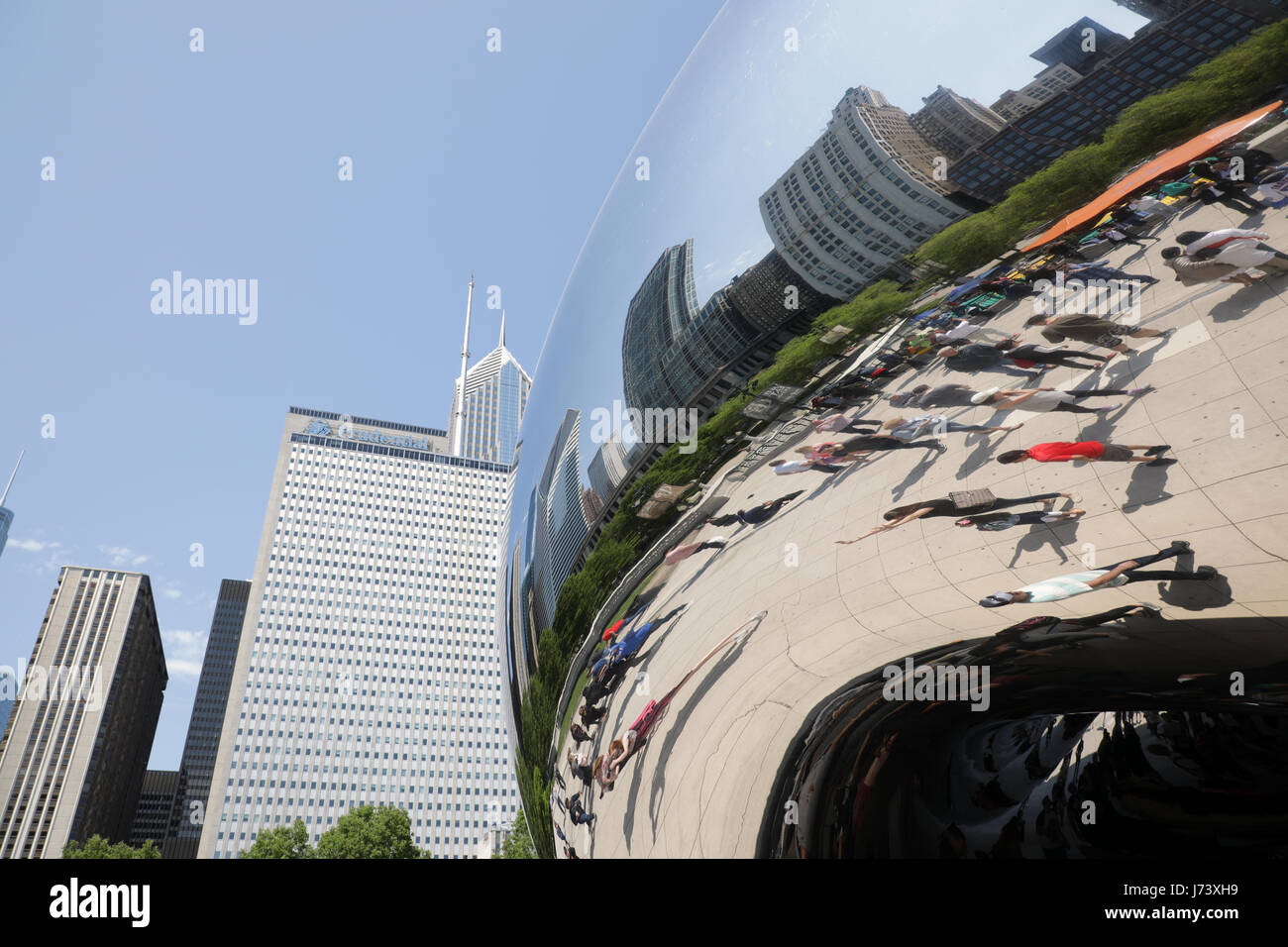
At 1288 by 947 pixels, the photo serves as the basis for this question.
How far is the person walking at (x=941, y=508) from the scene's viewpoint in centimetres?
155

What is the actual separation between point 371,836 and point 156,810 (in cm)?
13999

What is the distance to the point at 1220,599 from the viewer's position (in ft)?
4.92

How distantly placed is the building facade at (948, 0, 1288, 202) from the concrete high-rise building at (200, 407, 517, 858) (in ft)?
308

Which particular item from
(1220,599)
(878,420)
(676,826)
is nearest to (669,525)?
(878,420)

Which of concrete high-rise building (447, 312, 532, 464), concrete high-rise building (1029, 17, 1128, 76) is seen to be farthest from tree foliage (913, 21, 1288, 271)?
concrete high-rise building (447, 312, 532, 464)

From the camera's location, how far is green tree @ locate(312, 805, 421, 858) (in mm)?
39250

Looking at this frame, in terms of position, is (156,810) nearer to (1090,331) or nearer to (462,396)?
(462,396)

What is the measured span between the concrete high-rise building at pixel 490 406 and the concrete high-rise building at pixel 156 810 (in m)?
86.2

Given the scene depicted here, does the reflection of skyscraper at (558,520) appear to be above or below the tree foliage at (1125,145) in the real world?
below

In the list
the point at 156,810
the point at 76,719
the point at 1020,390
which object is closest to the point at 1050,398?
the point at 1020,390

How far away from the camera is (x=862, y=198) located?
1709mm

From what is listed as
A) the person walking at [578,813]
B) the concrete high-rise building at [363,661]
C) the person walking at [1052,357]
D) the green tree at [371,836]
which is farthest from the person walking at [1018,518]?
the concrete high-rise building at [363,661]

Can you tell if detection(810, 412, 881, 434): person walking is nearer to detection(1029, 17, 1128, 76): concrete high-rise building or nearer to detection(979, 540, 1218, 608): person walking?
detection(979, 540, 1218, 608): person walking

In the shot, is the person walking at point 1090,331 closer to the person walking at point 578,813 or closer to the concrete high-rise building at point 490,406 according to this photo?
the person walking at point 578,813
